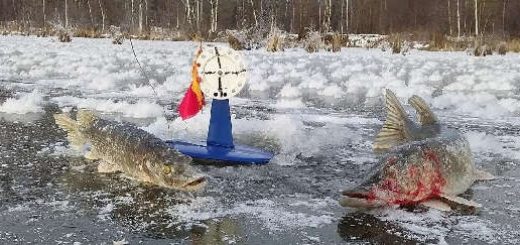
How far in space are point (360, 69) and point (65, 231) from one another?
11.0m

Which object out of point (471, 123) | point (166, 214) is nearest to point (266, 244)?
point (166, 214)

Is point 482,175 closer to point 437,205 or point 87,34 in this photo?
point 437,205

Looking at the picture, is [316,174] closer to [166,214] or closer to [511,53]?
[166,214]

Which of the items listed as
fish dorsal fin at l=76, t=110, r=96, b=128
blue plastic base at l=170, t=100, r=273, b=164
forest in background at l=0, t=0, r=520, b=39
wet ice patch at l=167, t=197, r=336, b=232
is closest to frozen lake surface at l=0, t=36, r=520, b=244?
wet ice patch at l=167, t=197, r=336, b=232

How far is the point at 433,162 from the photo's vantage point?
352 centimetres

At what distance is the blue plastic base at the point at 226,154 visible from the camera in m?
4.26

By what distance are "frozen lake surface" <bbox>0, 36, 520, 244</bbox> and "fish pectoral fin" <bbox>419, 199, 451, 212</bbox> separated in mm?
49

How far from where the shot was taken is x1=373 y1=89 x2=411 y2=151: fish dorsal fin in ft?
15.4

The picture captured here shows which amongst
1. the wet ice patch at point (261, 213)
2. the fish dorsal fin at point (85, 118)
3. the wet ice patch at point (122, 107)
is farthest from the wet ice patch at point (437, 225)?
the wet ice patch at point (122, 107)

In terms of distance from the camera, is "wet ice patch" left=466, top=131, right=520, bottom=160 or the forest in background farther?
the forest in background

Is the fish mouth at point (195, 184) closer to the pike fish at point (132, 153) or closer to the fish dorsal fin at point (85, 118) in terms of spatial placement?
the pike fish at point (132, 153)

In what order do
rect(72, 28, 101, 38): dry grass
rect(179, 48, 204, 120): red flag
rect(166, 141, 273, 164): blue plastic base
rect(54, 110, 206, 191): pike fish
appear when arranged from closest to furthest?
rect(54, 110, 206, 191): pike fish → rect(166, 141, 273, 164): blue plastic base → rect(179, 48, 204, 120): red flag → rect(72, 28, 101, 38): dry grass

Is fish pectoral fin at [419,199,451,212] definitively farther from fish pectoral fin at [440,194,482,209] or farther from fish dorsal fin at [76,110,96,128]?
fish dorsal fin at [76,110,96,128]

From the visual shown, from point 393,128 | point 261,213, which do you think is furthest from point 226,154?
point 393,128
